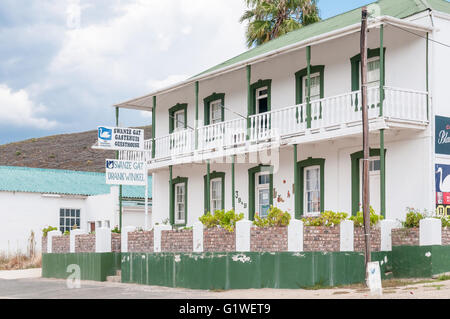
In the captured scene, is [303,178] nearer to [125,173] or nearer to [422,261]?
[125,173]

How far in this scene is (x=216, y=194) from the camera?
27484mm

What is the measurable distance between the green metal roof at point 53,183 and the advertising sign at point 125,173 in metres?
10.4

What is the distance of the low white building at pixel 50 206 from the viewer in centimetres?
3319

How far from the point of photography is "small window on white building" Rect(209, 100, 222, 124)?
27516mm

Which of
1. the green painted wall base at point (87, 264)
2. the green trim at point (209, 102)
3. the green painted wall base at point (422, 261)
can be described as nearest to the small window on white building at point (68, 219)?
the green painted wall base at point (87, 264)

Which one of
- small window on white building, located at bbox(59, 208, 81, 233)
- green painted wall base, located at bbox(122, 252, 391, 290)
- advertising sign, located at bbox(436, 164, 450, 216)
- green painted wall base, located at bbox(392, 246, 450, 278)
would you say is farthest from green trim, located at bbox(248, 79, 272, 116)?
small window on white building, located at bbox(59, 208, 81, 233)

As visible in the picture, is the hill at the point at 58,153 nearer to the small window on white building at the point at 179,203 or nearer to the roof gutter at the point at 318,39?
the small window on white building at the point at 179,203

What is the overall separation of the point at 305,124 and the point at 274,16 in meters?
16.6

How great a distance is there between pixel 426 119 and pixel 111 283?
10237 mm

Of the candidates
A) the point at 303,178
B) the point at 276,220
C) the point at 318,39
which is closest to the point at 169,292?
the point at 276,220

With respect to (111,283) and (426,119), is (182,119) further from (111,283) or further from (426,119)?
(426,119)

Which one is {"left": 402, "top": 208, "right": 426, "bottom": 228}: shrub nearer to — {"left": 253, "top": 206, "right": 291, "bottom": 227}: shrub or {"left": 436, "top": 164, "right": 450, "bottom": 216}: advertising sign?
{"left": 436, "top": 164, "right": 450, "bottom": 216}: advertising sign

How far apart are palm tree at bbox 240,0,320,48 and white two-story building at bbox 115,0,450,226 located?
7.41 meters
